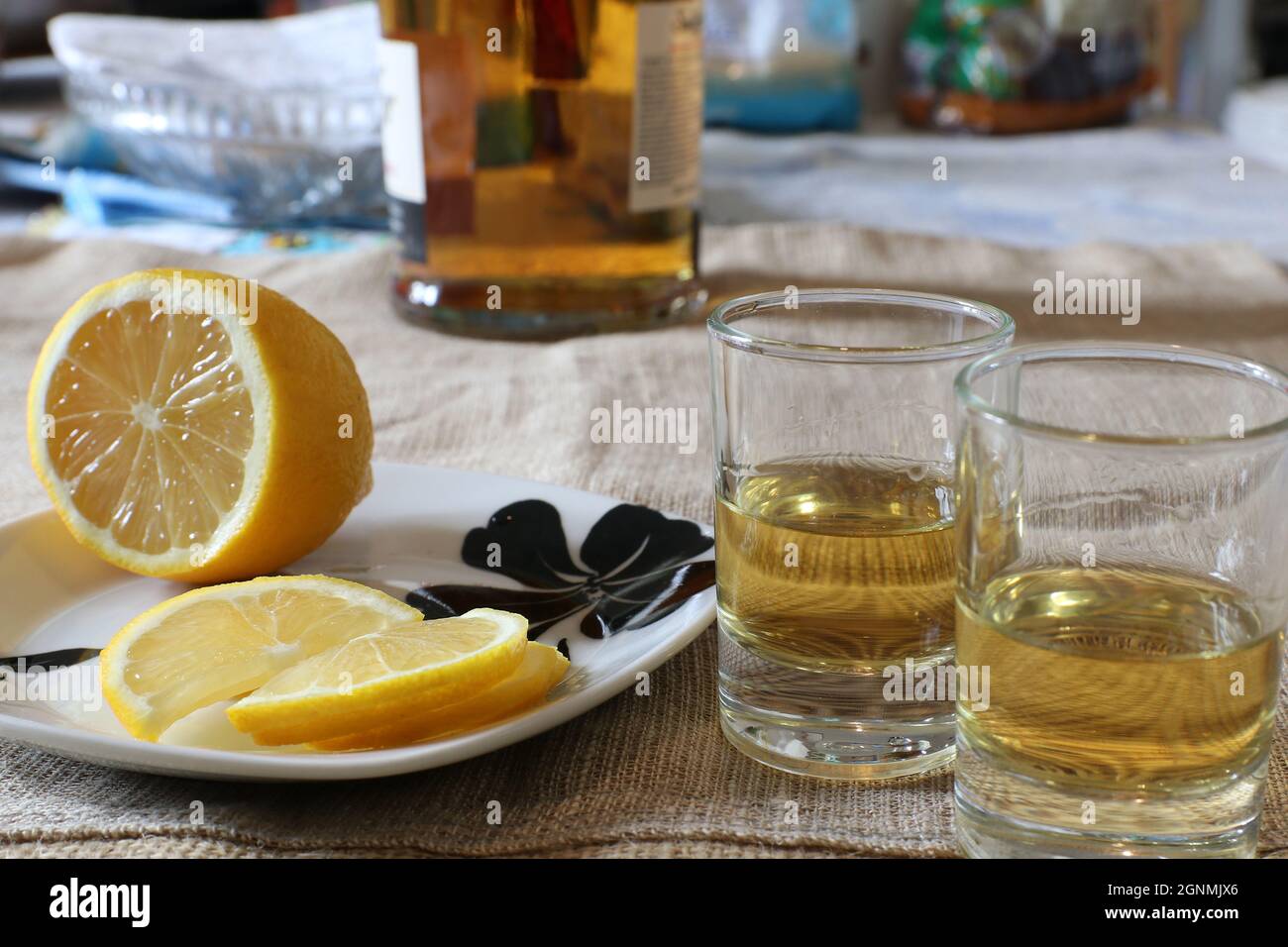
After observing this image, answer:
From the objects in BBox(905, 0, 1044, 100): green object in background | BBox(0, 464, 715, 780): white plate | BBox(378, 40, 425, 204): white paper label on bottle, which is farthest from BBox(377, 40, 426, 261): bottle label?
BBox(905, 0, 1044, 100): green object in background

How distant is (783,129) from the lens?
1.72 m

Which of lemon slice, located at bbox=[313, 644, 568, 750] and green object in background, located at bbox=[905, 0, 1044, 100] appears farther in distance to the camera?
green object in background, located at bbox=[905, 0, 1044, 100]

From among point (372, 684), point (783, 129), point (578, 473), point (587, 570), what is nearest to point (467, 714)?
point (372, 684)

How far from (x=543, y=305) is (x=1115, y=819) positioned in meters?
0.68

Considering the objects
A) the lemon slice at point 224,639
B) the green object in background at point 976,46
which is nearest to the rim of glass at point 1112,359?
the lemon slice at point 224,639

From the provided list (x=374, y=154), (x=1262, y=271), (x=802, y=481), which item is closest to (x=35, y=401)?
(x=802, y=481)

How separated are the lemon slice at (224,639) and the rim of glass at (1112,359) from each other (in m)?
0.22

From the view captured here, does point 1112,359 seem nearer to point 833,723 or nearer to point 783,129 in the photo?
point 833,723

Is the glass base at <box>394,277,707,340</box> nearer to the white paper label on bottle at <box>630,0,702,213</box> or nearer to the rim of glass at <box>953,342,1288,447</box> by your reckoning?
the white paper label on bottle at <box>630,0,702,213</box>

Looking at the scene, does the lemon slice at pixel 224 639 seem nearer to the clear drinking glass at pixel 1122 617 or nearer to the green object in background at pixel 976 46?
the clear drinking glass at pixel 1122 617

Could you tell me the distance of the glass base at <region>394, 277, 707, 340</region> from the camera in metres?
0.97

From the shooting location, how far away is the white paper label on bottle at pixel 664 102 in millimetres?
915

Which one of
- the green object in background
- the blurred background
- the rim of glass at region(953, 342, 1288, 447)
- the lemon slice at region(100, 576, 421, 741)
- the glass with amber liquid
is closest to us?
the rim of glass at region(953, 342, 1288, 447)
